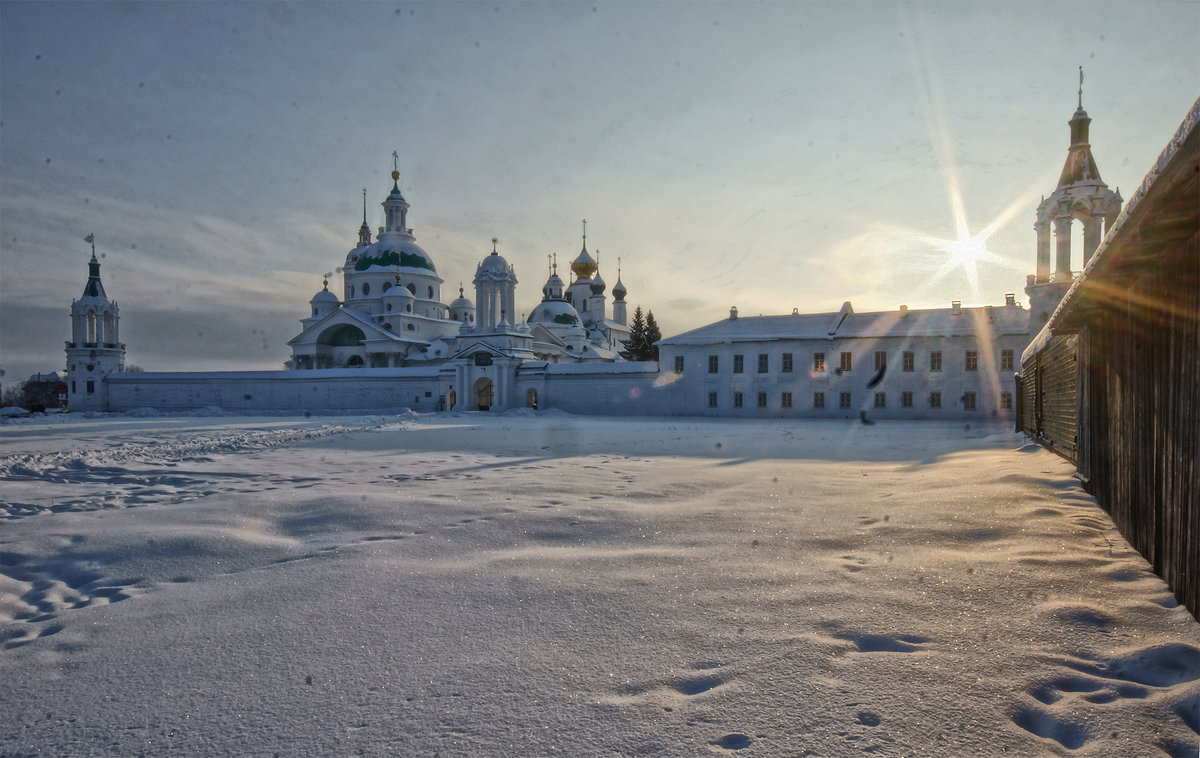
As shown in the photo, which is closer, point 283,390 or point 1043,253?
point 1043,253

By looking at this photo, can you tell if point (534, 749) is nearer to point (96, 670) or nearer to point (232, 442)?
point (96, 670)

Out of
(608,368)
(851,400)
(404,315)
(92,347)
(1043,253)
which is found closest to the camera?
(1043,253)

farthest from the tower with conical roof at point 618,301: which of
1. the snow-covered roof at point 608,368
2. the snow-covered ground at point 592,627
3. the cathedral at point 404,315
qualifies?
the snow-covered ground at point 592,627

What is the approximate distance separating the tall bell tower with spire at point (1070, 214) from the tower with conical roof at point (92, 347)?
190ft

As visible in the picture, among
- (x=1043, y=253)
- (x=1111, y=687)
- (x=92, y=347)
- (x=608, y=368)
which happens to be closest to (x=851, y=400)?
(x=1043, y=253)

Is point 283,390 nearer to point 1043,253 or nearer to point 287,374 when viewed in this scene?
point 287,374

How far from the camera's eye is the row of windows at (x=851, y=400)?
30734mm

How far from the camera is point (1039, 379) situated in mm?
13922

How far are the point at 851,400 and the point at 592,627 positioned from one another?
31686mm

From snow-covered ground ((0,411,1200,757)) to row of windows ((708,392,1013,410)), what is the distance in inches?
1001

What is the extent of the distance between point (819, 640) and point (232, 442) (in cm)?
1746

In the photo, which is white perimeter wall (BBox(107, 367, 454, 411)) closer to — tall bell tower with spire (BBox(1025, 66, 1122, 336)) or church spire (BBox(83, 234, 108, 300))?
church spire (BBox(83, 234, 108, 300))

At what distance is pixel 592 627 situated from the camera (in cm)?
392

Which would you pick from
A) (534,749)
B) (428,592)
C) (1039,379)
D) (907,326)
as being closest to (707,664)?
(534,749)
